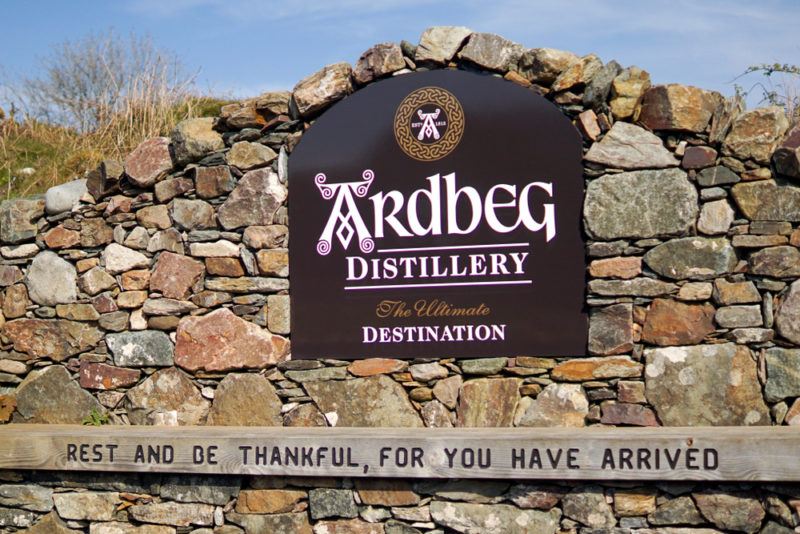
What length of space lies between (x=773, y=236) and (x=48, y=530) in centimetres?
487

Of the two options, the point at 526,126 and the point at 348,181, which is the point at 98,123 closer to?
the point at 348,181

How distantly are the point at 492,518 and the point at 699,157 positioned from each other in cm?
241

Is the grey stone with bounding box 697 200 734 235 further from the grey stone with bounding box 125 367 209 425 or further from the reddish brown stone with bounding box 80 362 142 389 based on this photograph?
the reddish brown stone with bounding box 80 362 142 389

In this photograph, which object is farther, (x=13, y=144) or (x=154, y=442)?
(x=13, y=144)

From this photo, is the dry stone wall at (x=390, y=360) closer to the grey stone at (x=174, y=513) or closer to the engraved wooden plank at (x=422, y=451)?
the grey stone at (x=174, y=513)

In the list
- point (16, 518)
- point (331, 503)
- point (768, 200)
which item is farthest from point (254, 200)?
point (768, 200)

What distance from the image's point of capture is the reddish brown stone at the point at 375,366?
586 centimetres

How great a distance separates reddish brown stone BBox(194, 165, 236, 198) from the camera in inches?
244

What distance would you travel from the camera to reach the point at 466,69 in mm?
5844

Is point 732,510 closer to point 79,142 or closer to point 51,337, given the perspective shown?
point 51,337

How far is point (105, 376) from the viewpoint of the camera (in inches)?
251

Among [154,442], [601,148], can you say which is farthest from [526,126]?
[154,442]

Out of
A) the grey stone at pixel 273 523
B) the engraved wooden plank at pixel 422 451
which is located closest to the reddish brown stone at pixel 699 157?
the engraved wooden plank at pixel 422 451

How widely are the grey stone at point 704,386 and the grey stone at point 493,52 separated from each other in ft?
6.35
